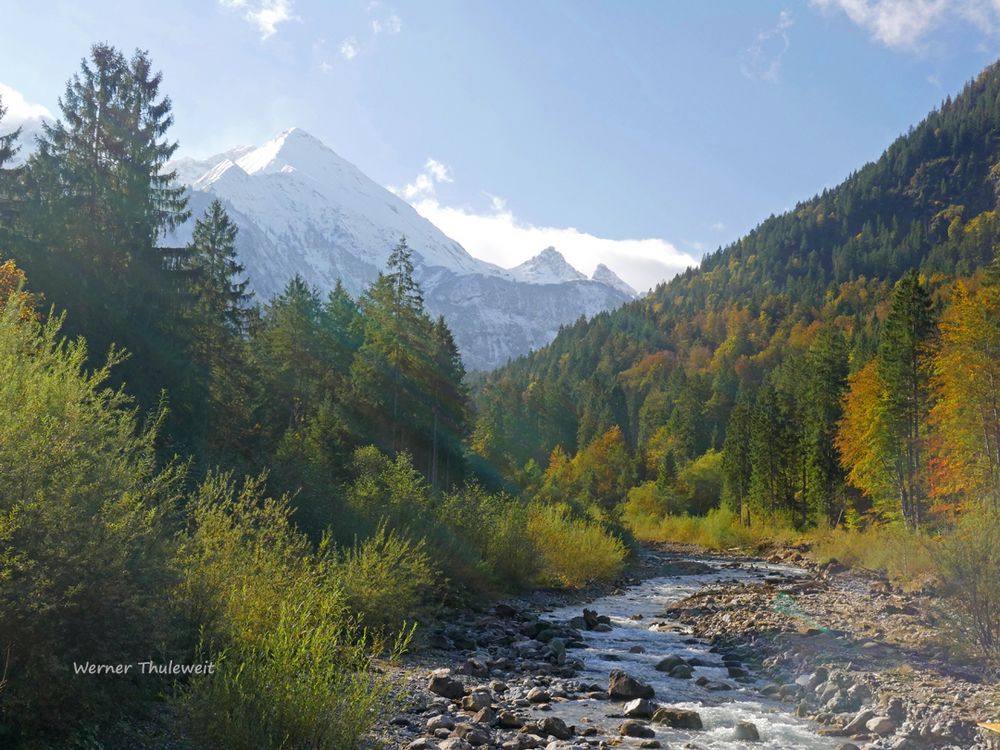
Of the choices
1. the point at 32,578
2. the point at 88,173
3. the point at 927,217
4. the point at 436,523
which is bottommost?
the point at 436,523

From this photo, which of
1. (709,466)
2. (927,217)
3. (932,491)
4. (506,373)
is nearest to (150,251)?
(932,491)

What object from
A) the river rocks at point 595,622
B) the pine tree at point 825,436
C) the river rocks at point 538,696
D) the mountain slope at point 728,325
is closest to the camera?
the river rocks at point 538,696

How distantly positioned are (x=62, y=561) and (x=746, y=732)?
29.7 feet

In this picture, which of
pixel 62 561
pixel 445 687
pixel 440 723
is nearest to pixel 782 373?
pixel 445 687

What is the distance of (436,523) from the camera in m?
21.7

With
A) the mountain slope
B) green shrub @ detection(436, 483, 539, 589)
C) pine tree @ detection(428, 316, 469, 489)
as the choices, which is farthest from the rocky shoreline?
the mountain slope

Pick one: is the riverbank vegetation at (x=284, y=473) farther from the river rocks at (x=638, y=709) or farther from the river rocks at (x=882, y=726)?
the river rocks at (x=882, y=726)

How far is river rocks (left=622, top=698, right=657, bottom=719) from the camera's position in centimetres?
1105

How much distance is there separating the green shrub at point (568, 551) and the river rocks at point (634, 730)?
1533 cm

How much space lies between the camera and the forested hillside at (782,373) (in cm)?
3797

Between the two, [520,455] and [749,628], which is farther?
[520,455]

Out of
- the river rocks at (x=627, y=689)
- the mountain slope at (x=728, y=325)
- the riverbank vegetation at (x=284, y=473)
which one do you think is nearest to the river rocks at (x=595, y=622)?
the riverbank vegetation at (x=284, y=473)

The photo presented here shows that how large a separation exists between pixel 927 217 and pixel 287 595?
219401 mm

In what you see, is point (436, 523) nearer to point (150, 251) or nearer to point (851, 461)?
point (150, 251)
